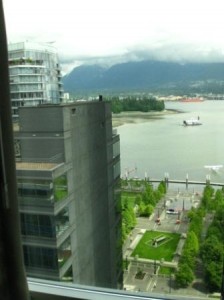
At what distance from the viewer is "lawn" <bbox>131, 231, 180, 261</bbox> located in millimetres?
1574

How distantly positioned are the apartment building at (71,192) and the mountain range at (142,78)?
135 mm

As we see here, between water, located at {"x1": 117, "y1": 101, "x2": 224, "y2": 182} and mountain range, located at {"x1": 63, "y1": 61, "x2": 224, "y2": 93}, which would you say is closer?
water, located at {"x1": 117, "y1": 101, "x2": 224, "y2": 182}

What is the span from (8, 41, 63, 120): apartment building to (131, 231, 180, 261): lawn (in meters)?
0.79

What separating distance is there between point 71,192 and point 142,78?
663mm

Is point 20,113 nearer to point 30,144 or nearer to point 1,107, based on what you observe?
point 30,144

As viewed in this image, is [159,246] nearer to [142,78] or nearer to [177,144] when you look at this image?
[177,144]

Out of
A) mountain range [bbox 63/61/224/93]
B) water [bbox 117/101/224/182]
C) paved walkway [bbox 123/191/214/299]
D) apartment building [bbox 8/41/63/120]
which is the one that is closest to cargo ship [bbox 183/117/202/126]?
water [bbox 117/101/224/182]

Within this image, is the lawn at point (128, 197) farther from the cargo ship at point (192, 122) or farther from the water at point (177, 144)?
the cargo ship at point (192, 122)

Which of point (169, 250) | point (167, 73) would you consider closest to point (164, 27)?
point (167, 73)

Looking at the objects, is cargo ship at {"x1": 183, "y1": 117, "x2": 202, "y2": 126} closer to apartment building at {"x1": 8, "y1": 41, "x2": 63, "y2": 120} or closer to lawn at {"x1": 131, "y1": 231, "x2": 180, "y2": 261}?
lawn at {"x1": 131, "y1": 231, "x2": 180, "y2": 261}

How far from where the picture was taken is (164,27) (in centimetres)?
153

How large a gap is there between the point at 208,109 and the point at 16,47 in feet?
3.21

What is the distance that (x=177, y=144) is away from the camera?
1.54 metres

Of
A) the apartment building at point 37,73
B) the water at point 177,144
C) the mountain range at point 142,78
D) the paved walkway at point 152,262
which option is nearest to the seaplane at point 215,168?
the water at point 177,144
